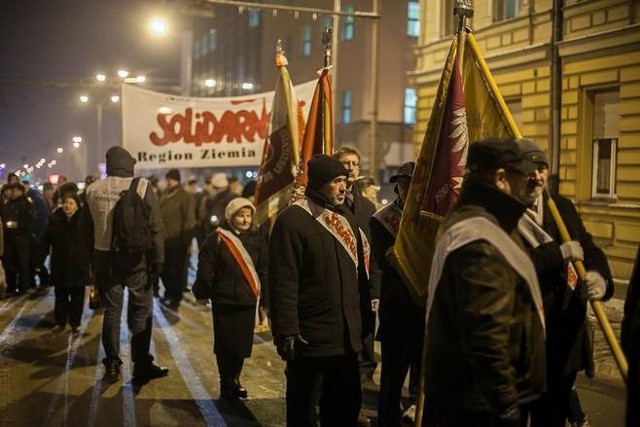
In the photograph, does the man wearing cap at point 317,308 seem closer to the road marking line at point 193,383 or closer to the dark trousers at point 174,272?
the road marking line at point 193,383

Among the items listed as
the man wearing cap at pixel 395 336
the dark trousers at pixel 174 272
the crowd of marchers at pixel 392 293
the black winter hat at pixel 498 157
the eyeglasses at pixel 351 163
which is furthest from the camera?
the dark trousers at pixel 174 272

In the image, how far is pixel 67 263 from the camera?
9.88 m

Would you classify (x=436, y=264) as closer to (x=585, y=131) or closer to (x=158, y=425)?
(x=158, y=425)

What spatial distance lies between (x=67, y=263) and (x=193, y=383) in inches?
135

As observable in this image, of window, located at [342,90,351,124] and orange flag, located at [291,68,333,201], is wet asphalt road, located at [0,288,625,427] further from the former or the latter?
window, located at [342,90,351,124]

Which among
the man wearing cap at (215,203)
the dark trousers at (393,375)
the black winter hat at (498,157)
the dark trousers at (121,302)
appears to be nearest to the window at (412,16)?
the man wearing cap at (215,203)

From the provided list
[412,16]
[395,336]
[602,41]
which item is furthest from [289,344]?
[412,16]

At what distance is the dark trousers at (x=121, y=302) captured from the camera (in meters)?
7.41

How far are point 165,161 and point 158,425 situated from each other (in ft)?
17.3

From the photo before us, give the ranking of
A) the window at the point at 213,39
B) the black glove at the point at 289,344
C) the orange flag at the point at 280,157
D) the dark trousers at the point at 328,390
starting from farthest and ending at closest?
the window at the point at 213,39 < the orange flag at the point at 280,157 < the dark trousers at the point at 328,390 < the black glove at the point at 289,344

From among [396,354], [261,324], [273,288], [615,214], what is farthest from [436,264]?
[615,214]

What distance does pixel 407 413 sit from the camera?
615 cm

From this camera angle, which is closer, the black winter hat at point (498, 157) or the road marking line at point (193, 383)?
the black winter hat at point (498, 157)

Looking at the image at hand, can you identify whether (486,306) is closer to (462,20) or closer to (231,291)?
(462,20)
